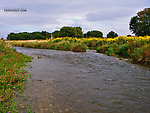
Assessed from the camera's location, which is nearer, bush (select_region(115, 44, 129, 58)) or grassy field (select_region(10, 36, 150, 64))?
grassy field (select_region(10, 36, 150, 64))

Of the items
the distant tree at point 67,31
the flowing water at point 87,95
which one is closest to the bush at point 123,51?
the flowing water at point 87,95

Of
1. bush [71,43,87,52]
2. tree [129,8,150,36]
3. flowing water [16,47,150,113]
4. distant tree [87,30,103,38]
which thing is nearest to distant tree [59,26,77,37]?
bush [71,43,87,52]

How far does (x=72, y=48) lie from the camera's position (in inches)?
875

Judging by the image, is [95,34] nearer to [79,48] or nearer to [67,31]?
[67,31]

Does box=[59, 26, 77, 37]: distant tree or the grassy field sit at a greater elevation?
box=[59, 26, 77, 37]: distant tree

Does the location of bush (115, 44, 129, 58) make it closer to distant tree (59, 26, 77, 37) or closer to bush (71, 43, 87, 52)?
bush (71, 43, 87, 52)

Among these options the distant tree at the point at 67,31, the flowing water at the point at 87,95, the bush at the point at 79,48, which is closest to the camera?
the flowing water at the point at 87,95

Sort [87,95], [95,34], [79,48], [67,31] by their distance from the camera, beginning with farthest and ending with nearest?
[95,34]
[67,31]
[79,48]
[87,95]

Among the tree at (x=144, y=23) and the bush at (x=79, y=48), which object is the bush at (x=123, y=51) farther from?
the tree at (x=144, y=23)

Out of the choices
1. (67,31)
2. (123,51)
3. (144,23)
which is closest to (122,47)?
(123,51)

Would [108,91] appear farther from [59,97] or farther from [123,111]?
[59,97]

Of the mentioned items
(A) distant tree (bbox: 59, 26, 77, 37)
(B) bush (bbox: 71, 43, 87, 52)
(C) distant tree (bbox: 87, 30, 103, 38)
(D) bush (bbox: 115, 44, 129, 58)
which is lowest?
(D) bush (bbox: 115, 44, 129, 58)

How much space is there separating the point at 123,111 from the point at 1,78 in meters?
4.60

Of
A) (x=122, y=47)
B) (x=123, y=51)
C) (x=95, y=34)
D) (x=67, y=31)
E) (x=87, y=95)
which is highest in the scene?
(x=95, y=34)
